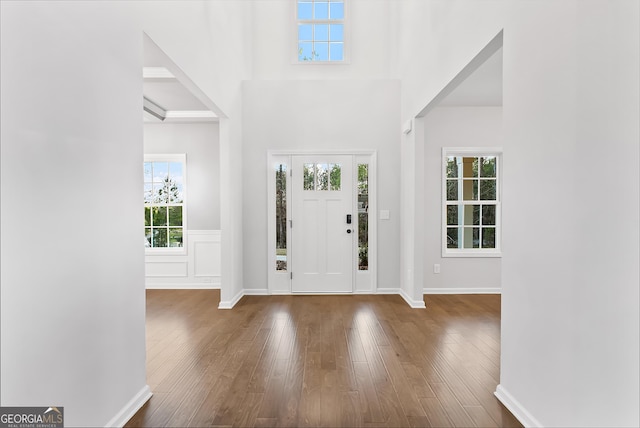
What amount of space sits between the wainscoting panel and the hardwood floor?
3.54 feet

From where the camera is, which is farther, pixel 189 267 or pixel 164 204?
pixel 164 204

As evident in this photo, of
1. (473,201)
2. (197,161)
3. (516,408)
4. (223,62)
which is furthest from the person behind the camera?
(197,161)

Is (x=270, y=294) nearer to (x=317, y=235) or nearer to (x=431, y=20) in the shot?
(x=317, y=235)

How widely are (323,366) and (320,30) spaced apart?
16.3ft

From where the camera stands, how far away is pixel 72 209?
160 centimetres

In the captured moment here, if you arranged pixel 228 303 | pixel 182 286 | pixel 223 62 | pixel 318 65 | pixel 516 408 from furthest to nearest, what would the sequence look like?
1. pixel 182 286
2. pixel 318 65
3. pixel 228 303
4. pixel 223 62
5. pixel 516 408

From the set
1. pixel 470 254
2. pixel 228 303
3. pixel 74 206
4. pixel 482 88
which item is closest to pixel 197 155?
pixel 228 303

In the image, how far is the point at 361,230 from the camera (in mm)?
5047

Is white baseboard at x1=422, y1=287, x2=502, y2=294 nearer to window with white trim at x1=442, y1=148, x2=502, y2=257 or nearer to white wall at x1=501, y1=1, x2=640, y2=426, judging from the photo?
window with white trim at x1=442, y1=148, x2=502, y2=257

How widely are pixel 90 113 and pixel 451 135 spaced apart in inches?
181

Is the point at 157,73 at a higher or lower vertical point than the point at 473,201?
higher

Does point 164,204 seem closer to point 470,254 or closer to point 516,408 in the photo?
point 470,254

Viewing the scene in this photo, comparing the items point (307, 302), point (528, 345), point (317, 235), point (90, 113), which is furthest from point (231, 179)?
point (528, 345)

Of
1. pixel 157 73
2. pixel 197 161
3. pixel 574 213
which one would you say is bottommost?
pixel 574 213
